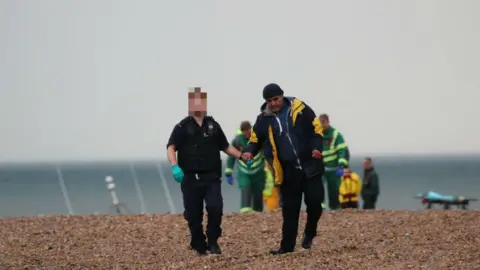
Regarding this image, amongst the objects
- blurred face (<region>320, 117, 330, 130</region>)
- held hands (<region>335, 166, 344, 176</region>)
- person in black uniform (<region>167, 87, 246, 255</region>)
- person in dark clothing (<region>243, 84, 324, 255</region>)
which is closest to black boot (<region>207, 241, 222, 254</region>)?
person in black uniform (<region>167, 87, 246, 255</region>)

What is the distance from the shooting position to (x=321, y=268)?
1197 centimetres

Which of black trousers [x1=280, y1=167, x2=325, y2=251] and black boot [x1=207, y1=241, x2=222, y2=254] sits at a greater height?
black trousers [x1=280, y1=167, x2=325, y2=251]

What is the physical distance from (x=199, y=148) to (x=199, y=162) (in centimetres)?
14

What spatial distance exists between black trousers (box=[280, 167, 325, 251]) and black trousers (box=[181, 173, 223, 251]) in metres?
0.75

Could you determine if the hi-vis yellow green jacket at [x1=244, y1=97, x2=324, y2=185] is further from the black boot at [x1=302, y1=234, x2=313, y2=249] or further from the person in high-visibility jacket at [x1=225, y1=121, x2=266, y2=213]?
the person in high-visibility jacket at [x1=225, y1=121, x2=266, y2=213]

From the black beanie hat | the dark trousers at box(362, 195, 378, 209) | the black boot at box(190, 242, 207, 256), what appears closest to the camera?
the black beanie hat

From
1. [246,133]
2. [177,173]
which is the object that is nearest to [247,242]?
[177,173]

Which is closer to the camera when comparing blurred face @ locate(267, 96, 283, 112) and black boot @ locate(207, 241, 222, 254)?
blurred face @ locate(267, 96, 283, 112)

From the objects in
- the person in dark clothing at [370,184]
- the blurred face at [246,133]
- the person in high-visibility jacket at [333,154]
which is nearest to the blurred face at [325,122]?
the person in high-visibility jacket at [333,154]

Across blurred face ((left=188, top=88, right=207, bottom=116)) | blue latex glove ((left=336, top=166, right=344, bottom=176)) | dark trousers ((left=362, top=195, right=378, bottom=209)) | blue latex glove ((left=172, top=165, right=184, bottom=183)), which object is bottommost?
dark trousers ((left=362, top=195, right=378, bottom=209))

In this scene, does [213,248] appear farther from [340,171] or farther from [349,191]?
[349,191]

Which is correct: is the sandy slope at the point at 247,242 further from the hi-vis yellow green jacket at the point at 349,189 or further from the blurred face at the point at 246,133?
the hi-vis yellow green jacket at the point at 349,189

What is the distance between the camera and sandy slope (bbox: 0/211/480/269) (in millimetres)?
12586

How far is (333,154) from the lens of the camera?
2033 centimetres
